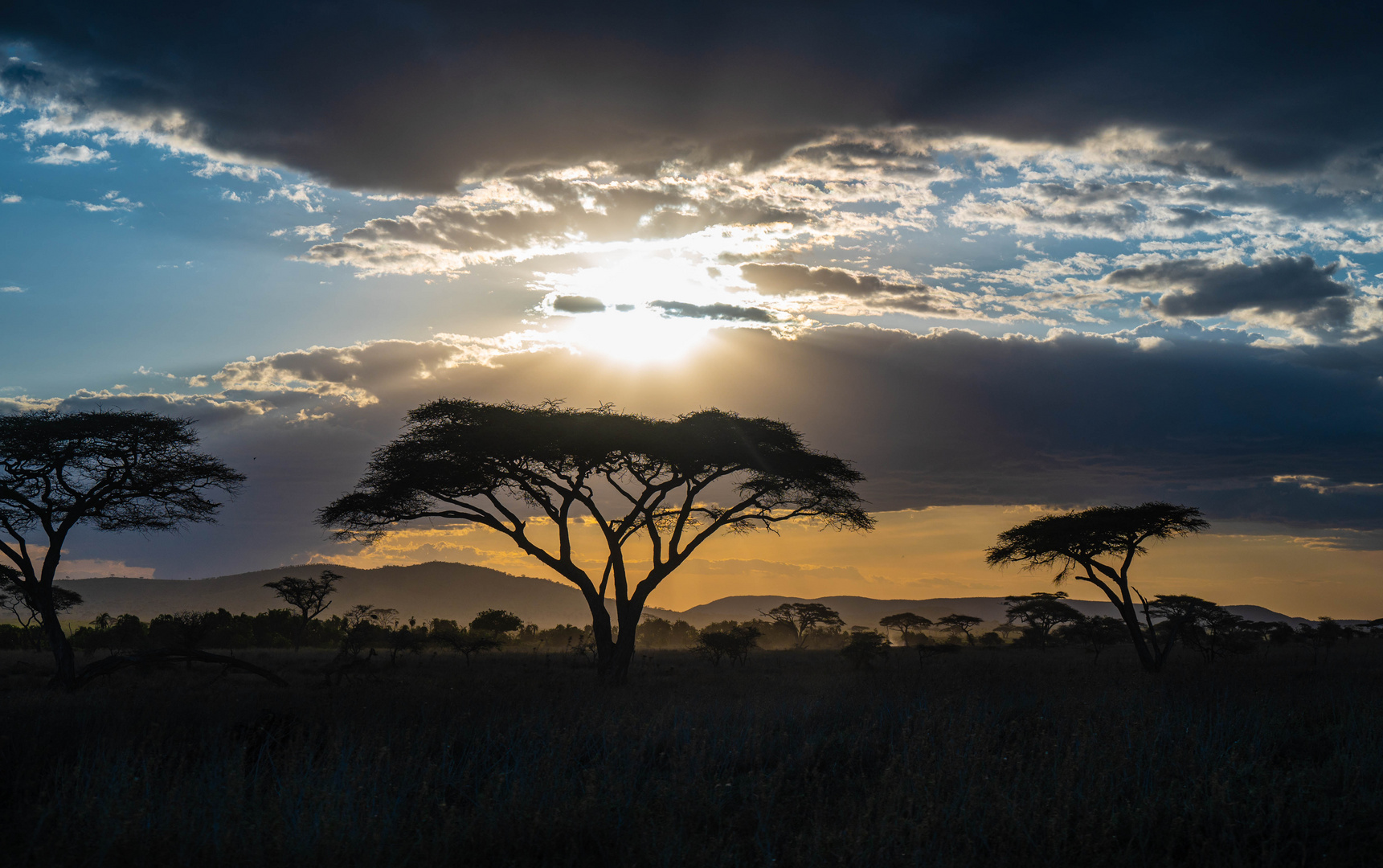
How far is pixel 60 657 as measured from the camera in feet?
64.6

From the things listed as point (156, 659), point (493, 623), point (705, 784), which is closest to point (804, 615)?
point (493, 623)

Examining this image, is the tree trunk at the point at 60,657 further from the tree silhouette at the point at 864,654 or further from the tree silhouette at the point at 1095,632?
the tree silhouette at the point at 1095,632

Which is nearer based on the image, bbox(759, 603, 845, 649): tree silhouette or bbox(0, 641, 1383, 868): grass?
bbox(0, 641, 1383, 868): grass

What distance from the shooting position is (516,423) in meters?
25.1

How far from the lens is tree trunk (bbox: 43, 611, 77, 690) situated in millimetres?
19422

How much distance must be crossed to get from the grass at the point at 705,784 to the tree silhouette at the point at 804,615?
57.1 m

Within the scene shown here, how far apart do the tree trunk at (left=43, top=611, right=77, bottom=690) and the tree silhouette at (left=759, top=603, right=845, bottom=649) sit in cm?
5328

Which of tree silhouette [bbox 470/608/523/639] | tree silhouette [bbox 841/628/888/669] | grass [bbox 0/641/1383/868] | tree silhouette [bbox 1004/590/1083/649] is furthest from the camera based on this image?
tree silhouette [bbox 470/608/523/639]

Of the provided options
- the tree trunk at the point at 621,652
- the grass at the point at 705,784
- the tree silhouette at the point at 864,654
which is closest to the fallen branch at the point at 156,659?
the grass at the point at 705,784

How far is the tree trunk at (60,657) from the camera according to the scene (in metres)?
19.4

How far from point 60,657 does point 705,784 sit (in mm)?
19895

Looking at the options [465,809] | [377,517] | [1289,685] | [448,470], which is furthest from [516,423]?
[1289,685]

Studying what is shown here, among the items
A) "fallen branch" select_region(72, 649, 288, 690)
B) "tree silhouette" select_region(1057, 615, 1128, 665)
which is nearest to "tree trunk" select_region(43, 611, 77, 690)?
"fallen branch" select_region(72, 649, 288, 690)

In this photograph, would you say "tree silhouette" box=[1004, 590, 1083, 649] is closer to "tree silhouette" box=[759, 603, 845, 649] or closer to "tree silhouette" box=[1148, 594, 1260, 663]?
"tree silhouette" box=[1148, 594, 1260, 663]
